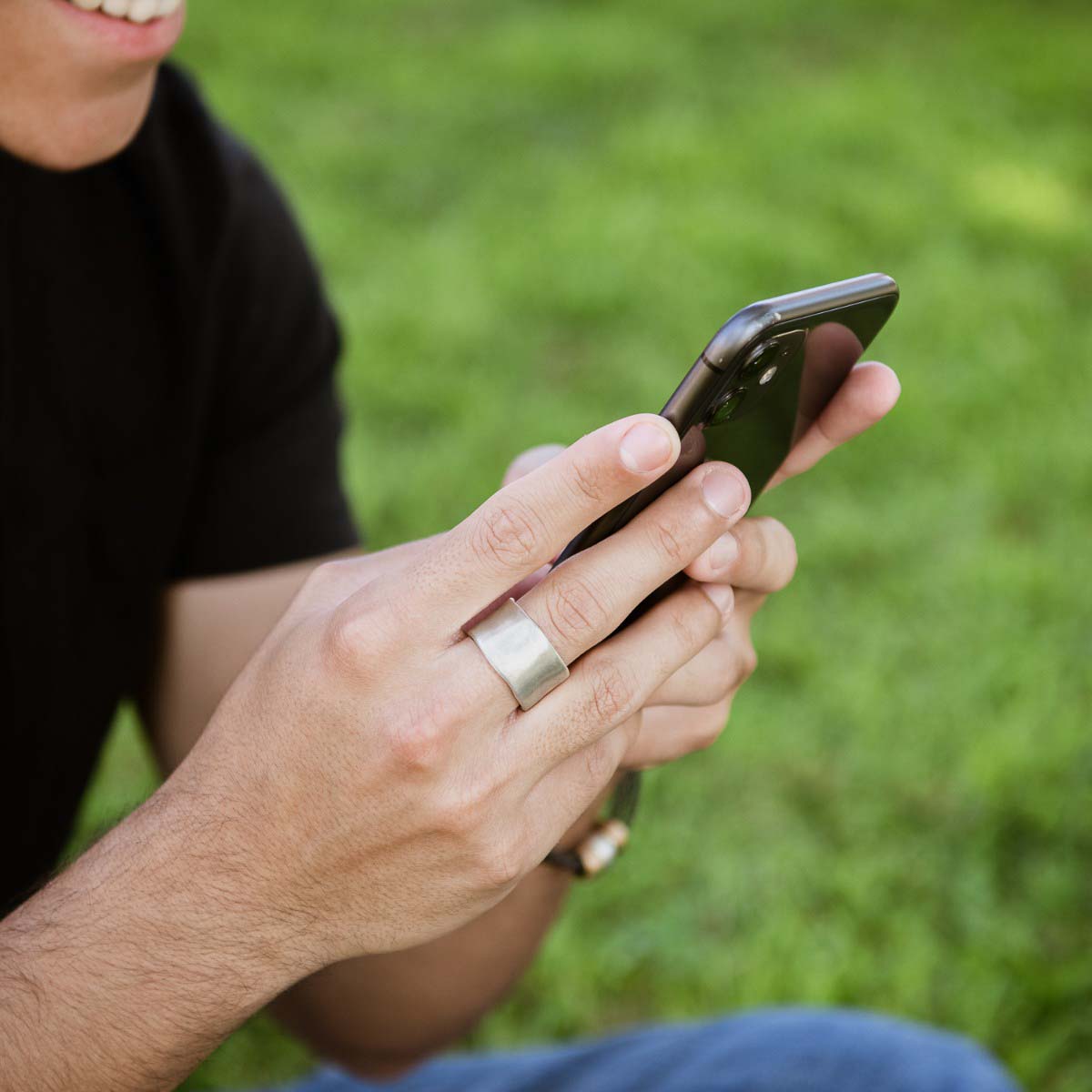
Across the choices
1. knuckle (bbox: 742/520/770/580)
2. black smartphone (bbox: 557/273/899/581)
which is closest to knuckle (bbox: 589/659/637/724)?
black smartphone (bbox: 557/273/899/581)

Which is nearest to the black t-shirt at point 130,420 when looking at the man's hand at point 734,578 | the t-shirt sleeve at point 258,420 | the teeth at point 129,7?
the t-shirt sleeve at point 258,420

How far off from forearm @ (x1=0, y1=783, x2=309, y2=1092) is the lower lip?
0.77 metres

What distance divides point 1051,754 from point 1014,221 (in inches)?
94.8

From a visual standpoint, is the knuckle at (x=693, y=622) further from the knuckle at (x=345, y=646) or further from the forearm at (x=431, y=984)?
the forearm at (x=431, y=984)

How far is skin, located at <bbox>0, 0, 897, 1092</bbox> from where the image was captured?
2.91 feet

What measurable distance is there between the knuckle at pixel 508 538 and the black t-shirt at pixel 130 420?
28.6 inches

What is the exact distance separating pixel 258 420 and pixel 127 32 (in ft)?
1.65

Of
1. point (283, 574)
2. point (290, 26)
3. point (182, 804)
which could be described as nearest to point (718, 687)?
point (182, 804)

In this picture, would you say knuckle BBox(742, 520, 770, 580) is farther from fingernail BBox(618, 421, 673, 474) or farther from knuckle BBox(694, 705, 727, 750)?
fingernail BBox(618, 421, 673, 474)

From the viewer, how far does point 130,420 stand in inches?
57.5

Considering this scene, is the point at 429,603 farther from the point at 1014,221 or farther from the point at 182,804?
the point at 1014,221

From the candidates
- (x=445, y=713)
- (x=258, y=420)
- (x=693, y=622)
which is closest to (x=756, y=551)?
(x=693, y=622)

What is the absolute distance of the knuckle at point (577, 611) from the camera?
915 millimetres

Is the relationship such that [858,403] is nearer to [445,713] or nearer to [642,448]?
[642,448]
